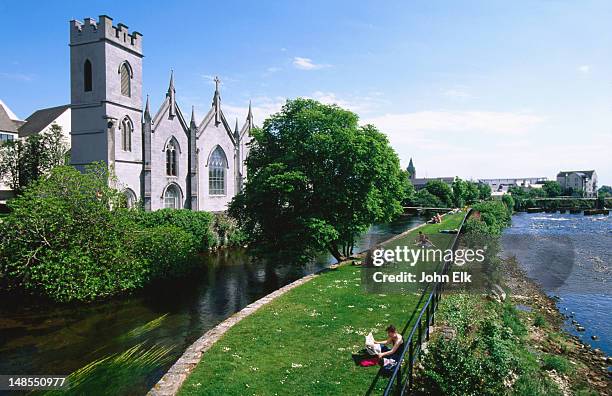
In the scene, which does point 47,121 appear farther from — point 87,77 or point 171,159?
point 171,159

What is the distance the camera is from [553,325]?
750 inches

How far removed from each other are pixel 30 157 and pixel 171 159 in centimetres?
1309

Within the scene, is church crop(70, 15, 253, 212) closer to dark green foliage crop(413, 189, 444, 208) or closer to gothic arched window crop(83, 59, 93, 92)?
gothic arched window crop(83, 59, 93, 92)

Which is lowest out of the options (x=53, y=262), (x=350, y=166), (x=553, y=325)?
(x=553, y=325)

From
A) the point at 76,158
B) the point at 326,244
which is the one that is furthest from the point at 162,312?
the point at 76,158

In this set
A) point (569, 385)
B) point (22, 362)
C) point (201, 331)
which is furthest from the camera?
point (201, 331)

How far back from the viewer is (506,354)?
1064 centimetres

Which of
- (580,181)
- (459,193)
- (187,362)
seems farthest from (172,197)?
(580,181)

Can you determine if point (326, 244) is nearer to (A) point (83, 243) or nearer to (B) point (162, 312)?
(B) point (162, 312)

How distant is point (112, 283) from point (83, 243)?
2572 millimetres

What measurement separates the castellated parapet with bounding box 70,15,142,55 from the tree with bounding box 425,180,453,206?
81.6m

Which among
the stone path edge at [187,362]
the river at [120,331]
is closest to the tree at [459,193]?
the river at [120,331]

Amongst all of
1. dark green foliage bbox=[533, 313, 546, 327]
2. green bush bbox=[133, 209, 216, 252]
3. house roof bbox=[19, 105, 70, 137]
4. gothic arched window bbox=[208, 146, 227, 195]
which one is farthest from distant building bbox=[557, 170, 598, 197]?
house roof bbox=[19, 105, 70, 137]

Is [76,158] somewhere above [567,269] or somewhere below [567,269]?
above
